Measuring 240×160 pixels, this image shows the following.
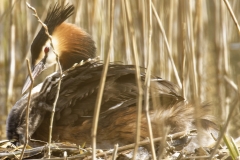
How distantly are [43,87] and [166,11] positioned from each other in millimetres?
1850

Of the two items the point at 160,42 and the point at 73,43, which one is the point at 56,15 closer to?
the point at 73,43

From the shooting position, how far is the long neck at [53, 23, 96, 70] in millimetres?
4648

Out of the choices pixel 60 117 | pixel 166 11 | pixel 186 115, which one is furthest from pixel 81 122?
pixel 166 11

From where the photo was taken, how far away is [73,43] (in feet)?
15.3

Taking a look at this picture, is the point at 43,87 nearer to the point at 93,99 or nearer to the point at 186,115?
the point at 93,99

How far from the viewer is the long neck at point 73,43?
465cm

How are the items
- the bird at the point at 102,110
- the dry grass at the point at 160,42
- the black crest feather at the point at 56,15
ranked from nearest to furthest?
the bird at the point at 102,110 < the black crest feather at the point at 56,15 < the dry grass at the point at 160,42

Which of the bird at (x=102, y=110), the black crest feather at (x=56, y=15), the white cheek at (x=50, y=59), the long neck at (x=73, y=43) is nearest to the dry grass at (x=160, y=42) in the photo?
the long neck at (x=73, y=43)

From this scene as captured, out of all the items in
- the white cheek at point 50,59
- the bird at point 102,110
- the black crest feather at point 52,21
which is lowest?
the bird at point 102,110

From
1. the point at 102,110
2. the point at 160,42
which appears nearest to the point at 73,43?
the point at 102,110

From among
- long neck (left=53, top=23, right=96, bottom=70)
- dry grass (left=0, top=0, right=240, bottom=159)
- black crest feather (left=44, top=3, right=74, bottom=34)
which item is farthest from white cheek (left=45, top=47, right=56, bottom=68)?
dry grass (left=0, top=0, right=240, bottom=159)

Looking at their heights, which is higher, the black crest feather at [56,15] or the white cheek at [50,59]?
the black crest feather at [56,15]

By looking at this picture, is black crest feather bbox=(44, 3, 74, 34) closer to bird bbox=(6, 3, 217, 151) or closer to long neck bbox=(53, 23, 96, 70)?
long neck bbox=(53, 23, 96, 70)

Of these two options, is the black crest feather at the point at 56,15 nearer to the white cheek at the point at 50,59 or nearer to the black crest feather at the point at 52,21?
the black crest feather at the point at 52,21
